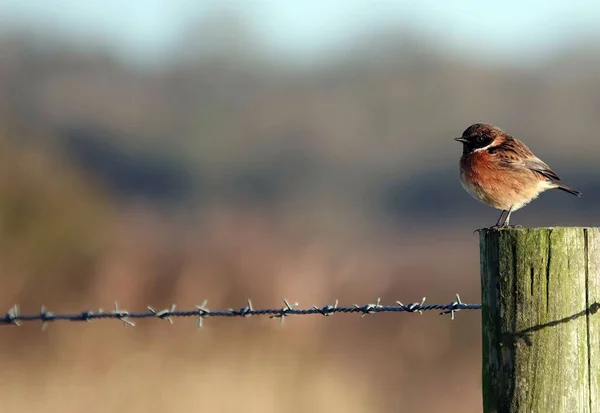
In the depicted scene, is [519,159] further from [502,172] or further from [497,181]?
[497,181]

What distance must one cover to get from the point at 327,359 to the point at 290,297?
3.97ft

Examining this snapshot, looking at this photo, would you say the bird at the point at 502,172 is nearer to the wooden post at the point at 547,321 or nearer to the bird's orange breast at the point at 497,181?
the bird's orange breast at the point at 497,181

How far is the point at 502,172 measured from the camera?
26.6 feet

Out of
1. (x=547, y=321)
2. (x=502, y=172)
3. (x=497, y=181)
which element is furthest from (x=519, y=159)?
(x=547, y=321)

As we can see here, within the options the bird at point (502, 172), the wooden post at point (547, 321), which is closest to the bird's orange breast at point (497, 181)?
the bird at point (502, 172)

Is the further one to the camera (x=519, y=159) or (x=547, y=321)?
(x=519, y=159)

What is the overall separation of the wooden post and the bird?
426cm

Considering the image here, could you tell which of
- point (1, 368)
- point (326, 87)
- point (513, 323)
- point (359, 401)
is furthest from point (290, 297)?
point (326, 87)

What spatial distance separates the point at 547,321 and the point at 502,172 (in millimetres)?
4449

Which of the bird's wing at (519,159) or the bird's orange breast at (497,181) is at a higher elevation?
the bird's wing at (519,159)

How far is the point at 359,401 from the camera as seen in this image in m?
10.8

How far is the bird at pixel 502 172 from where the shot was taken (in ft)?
26.5

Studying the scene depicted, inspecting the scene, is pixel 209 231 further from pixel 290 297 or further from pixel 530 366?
pixel 530 366

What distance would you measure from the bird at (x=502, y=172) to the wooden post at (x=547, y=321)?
426 cm
